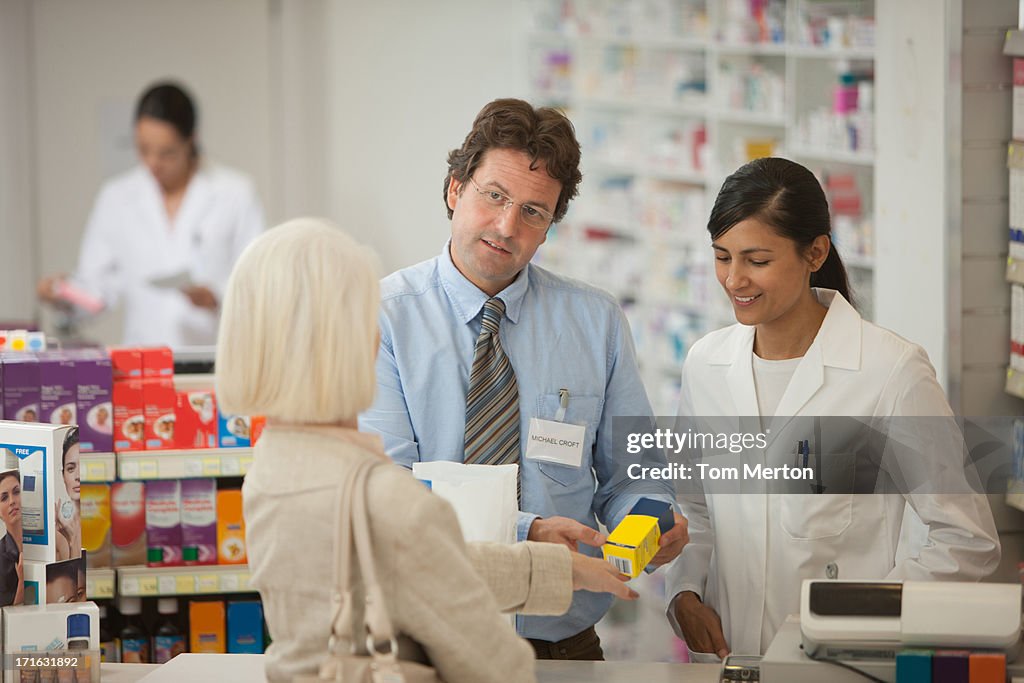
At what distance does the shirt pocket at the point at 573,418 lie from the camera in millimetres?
2625

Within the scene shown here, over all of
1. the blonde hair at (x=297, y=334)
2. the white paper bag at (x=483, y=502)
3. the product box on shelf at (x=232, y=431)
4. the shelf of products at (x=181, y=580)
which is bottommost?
the shelf of products at (x=181, y=580)

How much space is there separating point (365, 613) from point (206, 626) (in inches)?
61.9

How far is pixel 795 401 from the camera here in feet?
8.45

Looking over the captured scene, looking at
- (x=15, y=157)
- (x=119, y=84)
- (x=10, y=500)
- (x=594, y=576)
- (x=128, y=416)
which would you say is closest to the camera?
(x=594, y=576)

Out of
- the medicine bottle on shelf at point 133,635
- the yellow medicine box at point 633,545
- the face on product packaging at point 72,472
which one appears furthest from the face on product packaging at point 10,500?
the yellow medicine box at point 633,545

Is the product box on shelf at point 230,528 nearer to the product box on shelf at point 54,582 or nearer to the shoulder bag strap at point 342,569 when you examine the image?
the product box on shelf at point 54,582

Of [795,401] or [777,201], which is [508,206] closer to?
[777,201]

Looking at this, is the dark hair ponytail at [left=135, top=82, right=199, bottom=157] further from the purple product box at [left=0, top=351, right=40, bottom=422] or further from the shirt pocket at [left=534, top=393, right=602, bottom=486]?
the shirt pocket at [left=534, top=393, right=602, bottom=486]

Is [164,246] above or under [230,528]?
above

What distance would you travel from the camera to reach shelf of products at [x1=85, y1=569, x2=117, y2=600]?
2973 mm

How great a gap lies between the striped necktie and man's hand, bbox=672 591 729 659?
51 cm

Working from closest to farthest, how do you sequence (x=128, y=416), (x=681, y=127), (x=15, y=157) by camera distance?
(x=128, y=416) → (x=681, y=127) → (x=15, y=157)

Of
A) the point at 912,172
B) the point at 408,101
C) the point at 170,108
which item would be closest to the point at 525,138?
the point at 912,172

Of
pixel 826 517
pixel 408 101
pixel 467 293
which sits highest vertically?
pixel 408 101
